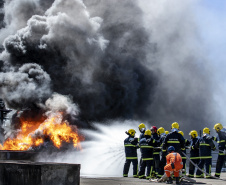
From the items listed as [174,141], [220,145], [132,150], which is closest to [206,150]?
[220,145]

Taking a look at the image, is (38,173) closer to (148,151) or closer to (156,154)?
(148,151)

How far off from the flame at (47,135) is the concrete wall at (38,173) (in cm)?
1467

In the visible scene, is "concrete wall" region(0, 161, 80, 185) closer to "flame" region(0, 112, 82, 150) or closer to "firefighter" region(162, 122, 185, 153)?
"firefighter" region(162, 122, 185, 153)

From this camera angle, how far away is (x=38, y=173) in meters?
7.61

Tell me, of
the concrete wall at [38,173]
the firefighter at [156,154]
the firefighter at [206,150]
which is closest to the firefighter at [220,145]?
the firefighter at [206,150]

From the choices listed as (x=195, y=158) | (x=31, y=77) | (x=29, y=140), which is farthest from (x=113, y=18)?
(x=195, y=158)

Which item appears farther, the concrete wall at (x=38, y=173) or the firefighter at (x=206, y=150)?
the firefighter at (x=206, y=150)

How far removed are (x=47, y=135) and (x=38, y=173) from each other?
51.2ft

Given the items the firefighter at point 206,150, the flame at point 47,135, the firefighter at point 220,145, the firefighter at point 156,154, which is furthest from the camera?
the flame at point 47,135

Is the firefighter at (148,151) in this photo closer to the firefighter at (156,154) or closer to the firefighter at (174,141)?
the firefighter at (156,154)

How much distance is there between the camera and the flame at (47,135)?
22.9 meters

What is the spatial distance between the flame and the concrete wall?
1467cm

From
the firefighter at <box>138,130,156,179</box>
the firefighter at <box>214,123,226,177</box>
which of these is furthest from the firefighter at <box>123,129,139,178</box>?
the firefighter at <box>214,123,226,177</box>

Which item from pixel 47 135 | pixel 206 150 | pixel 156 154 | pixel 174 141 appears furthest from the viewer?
pixel 47 135
